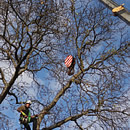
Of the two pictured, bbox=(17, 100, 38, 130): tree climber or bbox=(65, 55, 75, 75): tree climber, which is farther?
bbox=(65, 55, 75, 75): tree climber

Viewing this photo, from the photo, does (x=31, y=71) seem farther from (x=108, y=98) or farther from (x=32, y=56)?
(x=108, y=98)

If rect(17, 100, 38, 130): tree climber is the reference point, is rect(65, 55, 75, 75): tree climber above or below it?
above

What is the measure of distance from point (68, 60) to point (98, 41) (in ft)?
7.10

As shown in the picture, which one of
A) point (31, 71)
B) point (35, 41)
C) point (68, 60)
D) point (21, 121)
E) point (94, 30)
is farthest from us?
point (31, 71)

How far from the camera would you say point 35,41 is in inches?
334

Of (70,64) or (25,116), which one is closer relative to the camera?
(25,116)

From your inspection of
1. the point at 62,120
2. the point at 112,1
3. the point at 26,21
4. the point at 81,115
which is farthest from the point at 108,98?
the point at 26,21

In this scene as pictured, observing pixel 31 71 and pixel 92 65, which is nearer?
pixel 92 65

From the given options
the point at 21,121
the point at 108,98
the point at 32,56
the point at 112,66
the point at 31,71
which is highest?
the point at 32,56

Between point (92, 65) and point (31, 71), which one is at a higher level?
point (31, 71)

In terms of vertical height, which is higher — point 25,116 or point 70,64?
point 70,64

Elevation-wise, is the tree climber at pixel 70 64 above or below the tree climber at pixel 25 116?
above

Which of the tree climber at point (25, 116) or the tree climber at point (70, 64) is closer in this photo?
the tree climber at point (25, 116)

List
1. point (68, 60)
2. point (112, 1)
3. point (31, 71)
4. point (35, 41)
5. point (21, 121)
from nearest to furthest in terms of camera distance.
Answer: point (21, 121)
point (68, 60)
point (112, 1)
point (35, 41)
point (31, 71)
